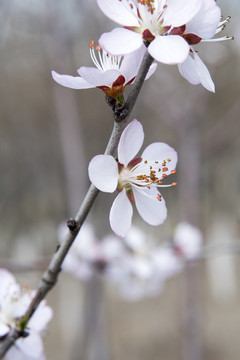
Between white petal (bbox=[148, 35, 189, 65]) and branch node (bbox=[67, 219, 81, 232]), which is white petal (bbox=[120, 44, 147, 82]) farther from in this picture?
branch node (bbox=[67, 219, 81, 232])

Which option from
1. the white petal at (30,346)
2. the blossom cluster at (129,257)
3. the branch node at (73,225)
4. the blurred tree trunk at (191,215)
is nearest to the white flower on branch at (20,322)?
A: the white petal at (30,346)

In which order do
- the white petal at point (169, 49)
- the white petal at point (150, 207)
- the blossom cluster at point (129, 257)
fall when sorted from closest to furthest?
the white petal at point (169, 49), the white petal at point (150, 207), the blossom cluster at point (129, 257)

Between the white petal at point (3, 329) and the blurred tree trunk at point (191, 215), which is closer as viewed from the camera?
the white petal at point (3, 329)

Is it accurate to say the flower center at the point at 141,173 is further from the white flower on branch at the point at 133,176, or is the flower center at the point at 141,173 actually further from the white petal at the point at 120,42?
the white petal at the point at 120,42

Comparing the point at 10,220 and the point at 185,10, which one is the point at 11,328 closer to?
the point at 185,10

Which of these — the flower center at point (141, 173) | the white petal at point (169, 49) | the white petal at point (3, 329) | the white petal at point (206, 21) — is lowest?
the white petal at point (3, 329)

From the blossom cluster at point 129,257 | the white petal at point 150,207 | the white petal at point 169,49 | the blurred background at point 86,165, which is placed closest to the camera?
the white petal at point 169,49

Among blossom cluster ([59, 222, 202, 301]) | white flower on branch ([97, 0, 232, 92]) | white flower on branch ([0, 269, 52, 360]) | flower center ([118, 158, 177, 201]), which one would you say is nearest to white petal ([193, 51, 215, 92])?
white flower on branch ([97, 0, 232, 92])
